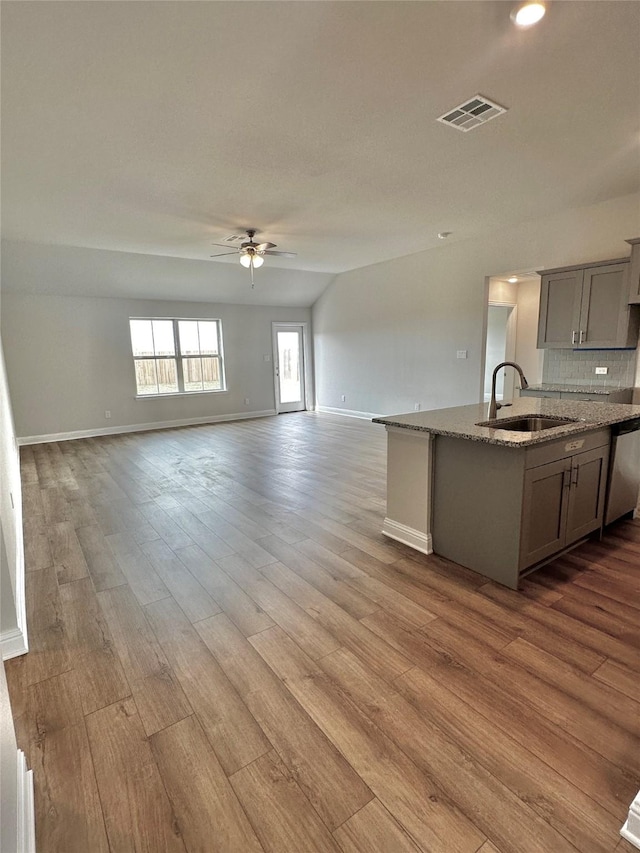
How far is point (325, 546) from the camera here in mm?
2943

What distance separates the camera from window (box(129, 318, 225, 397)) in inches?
307

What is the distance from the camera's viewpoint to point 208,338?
8547mm

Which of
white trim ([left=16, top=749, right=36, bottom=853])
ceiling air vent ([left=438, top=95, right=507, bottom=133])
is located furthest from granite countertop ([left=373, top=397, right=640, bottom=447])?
white trim ([left=16, top=749, right=36, bottom=853])

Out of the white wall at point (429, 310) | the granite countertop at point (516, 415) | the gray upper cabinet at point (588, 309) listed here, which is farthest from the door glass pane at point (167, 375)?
the gray upper cabinet at point (588, 309)

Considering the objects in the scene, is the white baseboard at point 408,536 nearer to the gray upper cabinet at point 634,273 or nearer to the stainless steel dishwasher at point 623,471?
the stainless steel dishwasher at point 623,471

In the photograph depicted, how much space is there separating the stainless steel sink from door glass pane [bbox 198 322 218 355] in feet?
22.8

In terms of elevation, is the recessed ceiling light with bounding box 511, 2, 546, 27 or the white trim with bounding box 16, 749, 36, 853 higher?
the recessed ceiling light with bounding box 511, 2, 546, 27

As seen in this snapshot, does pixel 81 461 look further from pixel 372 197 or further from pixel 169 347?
pixel 372 197

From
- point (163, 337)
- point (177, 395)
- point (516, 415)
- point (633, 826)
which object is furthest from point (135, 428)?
point (633, 826)

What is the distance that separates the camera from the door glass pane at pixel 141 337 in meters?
7.68

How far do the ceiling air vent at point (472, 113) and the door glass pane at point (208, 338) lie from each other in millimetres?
6546

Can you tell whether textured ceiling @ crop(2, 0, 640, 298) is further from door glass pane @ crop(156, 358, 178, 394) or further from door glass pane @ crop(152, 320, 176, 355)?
door glass pane @ crop(156, 358, 178, 394)

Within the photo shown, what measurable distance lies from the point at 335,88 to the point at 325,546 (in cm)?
285

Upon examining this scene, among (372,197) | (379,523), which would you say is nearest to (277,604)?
(379,523)
